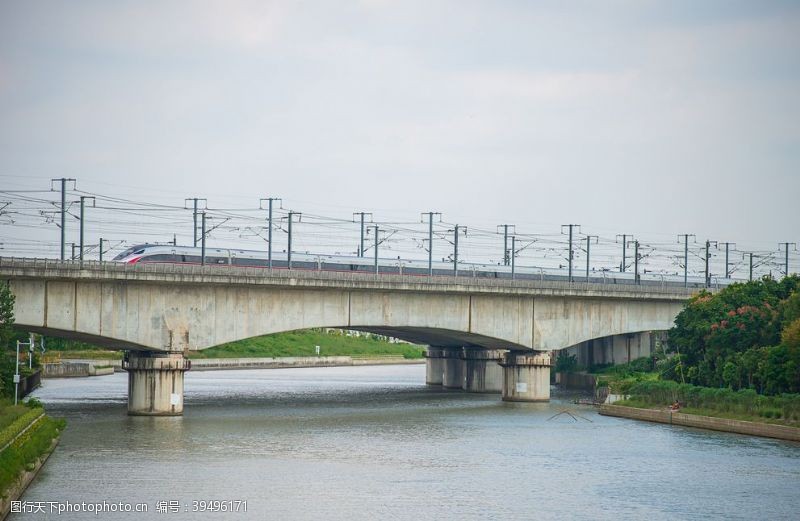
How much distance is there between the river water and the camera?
145 ft

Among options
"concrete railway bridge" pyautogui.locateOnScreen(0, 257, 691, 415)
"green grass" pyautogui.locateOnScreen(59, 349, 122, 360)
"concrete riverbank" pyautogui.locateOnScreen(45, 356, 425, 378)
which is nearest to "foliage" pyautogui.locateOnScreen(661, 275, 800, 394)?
"concrete railway bridge" pyautogui.locateOnScreen(0, 257, 691, 415)

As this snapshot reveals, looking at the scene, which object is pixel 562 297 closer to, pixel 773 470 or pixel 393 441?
pixel 393 441

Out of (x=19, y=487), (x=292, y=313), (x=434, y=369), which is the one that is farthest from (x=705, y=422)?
(x=434, y=369)

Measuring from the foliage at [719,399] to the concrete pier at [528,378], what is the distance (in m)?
8.12

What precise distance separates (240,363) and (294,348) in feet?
49.9

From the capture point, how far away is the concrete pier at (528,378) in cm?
8719

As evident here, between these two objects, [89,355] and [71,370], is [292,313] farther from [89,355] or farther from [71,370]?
[89,355]

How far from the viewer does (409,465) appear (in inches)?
2117

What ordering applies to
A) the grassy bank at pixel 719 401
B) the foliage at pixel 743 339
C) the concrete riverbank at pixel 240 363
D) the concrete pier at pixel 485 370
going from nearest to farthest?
the grassy bank at pixel 719 401
the foliage at pixel 743 339
the concrete pier at pixel 485 370
the concrete riverbank at pixel 240 363

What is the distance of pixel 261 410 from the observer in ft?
257

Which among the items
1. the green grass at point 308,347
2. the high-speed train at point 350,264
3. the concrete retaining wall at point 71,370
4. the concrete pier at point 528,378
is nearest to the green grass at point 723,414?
the concrete pier at point 528,378

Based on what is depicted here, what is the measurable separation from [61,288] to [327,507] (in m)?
29.0

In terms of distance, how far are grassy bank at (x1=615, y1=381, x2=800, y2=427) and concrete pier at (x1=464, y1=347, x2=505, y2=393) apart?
20458 millimetres

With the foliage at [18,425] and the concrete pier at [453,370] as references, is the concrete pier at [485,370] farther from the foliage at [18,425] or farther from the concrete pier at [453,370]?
the foliage at [18,425]
